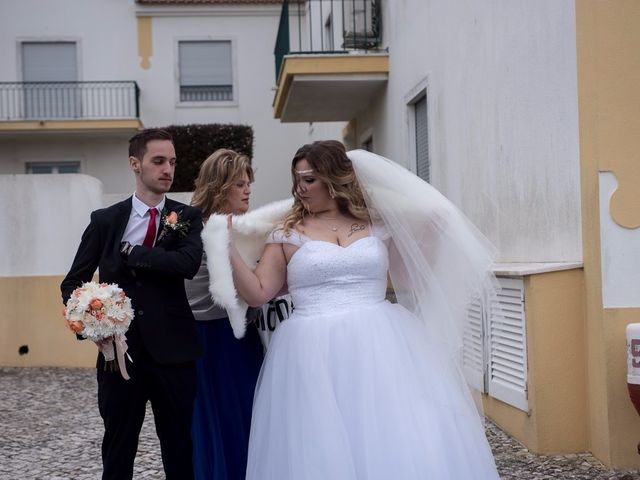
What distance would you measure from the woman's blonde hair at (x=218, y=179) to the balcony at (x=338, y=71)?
22.3 ft

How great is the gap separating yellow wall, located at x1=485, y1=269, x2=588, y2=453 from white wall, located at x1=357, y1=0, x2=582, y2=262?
30 cm

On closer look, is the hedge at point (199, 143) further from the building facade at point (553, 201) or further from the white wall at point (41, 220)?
the building facade at point (553, 201)

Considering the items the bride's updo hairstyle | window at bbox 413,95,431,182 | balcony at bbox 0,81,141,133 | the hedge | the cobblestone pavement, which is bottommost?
the cobblestone pavement

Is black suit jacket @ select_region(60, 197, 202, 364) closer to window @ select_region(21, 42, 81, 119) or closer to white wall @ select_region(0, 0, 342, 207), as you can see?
white wall @ select_region(0, 0, 342, 207)

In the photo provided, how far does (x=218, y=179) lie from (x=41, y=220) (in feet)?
23.0

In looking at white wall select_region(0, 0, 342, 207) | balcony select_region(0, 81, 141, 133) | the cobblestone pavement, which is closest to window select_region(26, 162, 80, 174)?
white wall select_region(0, 0, 342, 207)

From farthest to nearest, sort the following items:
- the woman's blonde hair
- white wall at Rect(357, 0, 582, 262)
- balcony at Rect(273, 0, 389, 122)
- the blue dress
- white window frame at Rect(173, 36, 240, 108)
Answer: white window frame at Rect(173, 36, 240, 108)
balcony at Rect(273, 0, 389, 122)
white wall at Rect(357, 0, 582, 262)
the blue dress
the woman's blonde hair

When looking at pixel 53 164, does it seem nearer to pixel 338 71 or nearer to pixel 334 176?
pixel 338 71

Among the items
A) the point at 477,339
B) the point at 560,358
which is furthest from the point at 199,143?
the point at 560,358

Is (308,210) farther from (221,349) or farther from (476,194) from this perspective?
(476,194)

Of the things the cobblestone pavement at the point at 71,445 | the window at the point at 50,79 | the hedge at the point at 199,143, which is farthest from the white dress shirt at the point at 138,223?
the window at the point at 50,79

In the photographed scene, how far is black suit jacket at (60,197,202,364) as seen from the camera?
3.60 meters

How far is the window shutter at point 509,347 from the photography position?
5711 mm

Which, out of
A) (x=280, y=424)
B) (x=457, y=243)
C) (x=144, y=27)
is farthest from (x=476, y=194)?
(x=144, y=27)
